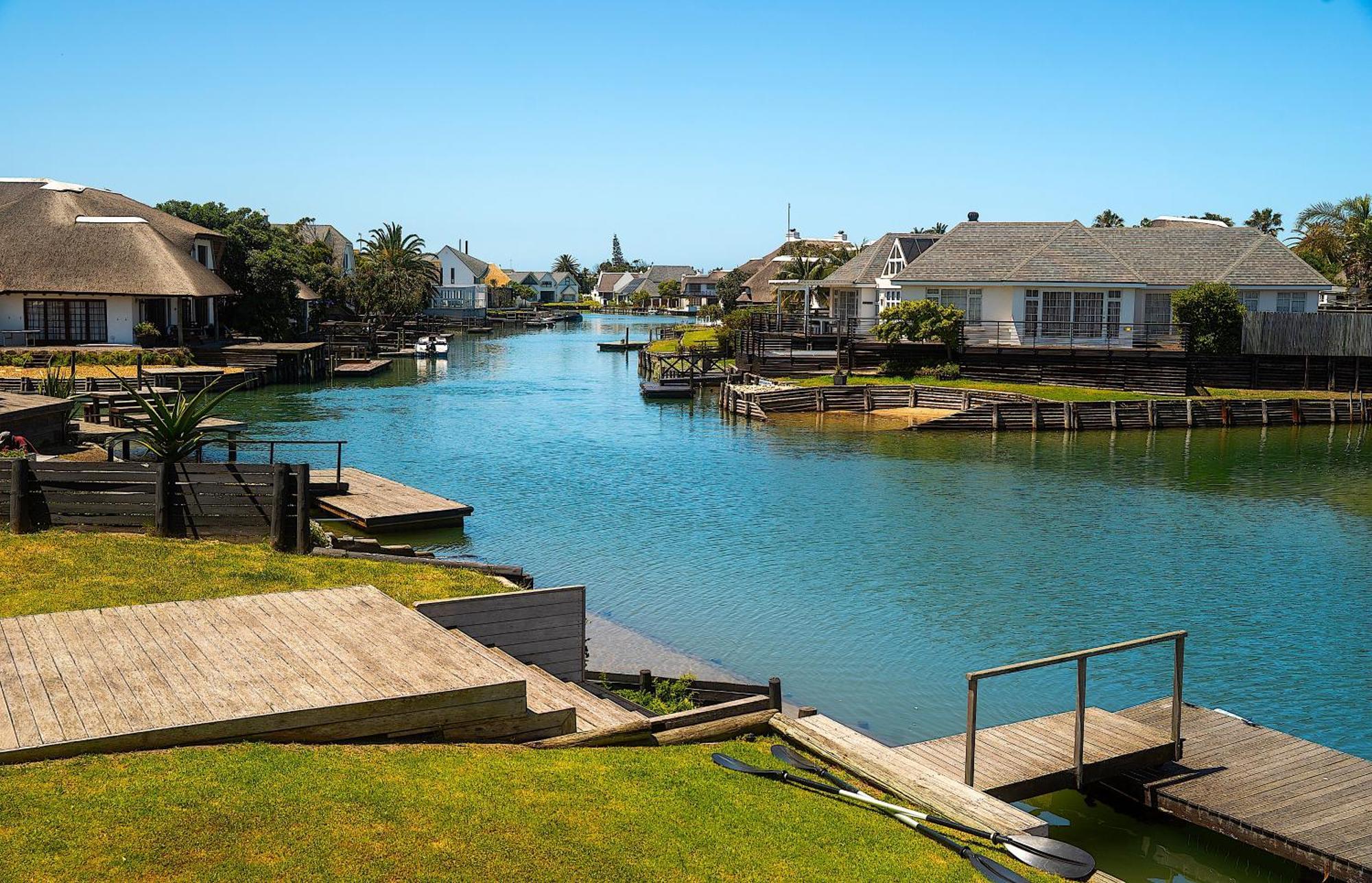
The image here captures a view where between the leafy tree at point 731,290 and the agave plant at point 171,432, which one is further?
the leafy tree at point 731,290

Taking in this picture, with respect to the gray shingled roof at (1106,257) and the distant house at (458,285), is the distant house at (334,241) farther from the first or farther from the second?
the gray shingled roof at (1106,257)

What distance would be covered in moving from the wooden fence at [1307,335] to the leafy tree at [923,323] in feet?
44.2

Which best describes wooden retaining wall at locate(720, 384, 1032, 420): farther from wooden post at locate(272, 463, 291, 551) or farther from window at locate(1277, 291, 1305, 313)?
wooden post at locate(272, 463, 291, 551)

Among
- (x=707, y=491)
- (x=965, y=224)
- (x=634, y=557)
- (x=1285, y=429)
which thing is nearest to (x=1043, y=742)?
(x=634, y=557)

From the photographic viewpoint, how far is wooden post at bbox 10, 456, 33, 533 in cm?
1769

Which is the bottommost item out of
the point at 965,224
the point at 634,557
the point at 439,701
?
the point at 634,557

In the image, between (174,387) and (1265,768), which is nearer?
(1265,768)

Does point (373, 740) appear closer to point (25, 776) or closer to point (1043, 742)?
point (25, 776)

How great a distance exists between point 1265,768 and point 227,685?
11191 mm

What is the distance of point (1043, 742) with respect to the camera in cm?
1363

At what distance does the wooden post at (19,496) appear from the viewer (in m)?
17.7

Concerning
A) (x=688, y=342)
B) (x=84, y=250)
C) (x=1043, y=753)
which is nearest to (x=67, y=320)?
(x=84, y=250)

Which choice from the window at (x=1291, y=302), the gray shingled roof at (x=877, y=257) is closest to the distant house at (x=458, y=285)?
the gray shingled roof at (x=877, y=257)

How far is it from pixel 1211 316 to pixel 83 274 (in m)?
56.1
